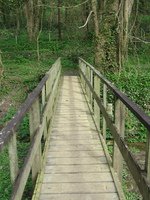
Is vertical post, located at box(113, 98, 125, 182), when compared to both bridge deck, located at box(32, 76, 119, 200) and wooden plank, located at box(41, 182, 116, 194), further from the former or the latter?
wooden plank, located at box(41, 182, 116, 194)

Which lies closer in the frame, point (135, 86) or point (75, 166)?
point (75, 166)

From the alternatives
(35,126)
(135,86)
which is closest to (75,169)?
(35,126)

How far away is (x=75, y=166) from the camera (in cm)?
364

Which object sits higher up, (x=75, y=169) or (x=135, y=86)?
(x=135, y=86)

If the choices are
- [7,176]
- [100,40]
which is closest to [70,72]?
[100,40]

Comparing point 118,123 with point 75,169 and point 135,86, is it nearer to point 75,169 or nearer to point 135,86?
point 75,169

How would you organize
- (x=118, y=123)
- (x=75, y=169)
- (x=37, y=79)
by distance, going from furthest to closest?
(x=37, y=79), (x=75, y=169), (x=118, y=123)

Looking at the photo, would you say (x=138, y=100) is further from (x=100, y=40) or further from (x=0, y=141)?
(x=0, y=141)

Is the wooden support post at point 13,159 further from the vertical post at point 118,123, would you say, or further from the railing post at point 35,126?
the vertical post at point 118,123

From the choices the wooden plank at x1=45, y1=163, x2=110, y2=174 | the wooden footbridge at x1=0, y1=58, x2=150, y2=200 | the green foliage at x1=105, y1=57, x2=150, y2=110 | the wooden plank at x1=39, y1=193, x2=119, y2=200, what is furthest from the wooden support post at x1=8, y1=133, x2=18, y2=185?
the green foliage at x1=105, y1=57, x2=150, y2=110

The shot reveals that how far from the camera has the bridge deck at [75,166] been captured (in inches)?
117

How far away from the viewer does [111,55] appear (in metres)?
10.8

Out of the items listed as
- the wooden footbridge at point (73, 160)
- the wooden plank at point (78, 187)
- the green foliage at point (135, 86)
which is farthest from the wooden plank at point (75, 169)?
the green foliage at point (135, 86)

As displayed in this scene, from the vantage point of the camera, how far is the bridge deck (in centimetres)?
298
